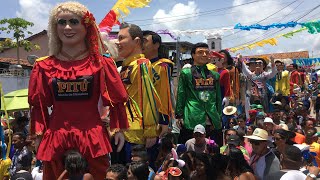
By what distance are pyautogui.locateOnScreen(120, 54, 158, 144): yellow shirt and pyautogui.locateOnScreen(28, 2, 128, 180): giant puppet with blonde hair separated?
0.75m

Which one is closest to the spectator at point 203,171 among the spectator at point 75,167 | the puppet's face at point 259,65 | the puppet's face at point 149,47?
the spectator at point 75,167

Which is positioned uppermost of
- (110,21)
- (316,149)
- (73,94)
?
(110,21)

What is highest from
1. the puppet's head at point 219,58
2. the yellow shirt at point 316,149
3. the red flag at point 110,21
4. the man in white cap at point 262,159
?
the red flag at point 110,21

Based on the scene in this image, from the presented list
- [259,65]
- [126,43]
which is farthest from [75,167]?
[259,65]

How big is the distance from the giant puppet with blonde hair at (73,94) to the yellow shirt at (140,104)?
0.75m

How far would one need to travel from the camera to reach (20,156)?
5848mm

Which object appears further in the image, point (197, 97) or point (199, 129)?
point (197, 97)

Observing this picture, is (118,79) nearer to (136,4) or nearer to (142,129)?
(142,129)

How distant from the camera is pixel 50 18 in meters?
3.98

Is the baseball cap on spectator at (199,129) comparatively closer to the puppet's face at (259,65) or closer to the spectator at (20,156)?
the spectator at (20,156)

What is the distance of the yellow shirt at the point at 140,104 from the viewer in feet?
15.2

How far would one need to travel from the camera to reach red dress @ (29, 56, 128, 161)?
3.65m

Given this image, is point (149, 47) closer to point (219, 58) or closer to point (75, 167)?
point (75, 167)

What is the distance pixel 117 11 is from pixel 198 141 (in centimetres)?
229
